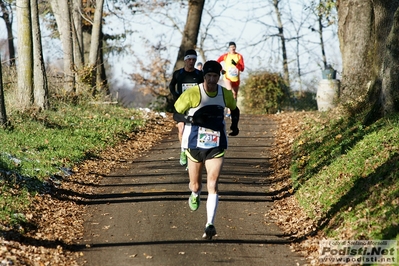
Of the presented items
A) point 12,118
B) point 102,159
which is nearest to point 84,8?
point 12,118

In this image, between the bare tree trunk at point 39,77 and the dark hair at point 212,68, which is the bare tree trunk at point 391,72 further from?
the bare tree trunk at point 39,77

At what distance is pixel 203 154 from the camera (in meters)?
10.5

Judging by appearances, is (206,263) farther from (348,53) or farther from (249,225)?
(348,53)

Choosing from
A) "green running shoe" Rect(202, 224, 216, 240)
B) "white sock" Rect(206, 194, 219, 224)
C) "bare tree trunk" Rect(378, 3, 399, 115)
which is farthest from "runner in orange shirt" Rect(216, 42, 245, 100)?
"green running shoe" Rect(202, 224, 216, 240)

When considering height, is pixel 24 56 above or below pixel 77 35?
below

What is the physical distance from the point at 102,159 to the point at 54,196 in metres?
4.56

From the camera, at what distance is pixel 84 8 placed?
32.3 meters

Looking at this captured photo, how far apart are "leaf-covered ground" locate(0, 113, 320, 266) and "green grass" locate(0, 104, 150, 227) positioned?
0.28m

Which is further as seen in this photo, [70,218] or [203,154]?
[70,218]

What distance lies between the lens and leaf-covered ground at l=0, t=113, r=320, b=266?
9.32 m

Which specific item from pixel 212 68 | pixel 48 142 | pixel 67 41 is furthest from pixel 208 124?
pixel 67 41

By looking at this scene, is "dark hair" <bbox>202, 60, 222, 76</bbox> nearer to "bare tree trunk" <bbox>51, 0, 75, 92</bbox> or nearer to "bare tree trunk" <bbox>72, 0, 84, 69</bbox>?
"bare tree trunk" <bbox>51, 0, 75, 92</bbox>

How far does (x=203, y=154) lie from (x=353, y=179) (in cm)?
264

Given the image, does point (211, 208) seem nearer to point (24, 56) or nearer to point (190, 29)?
point (24, 56)
